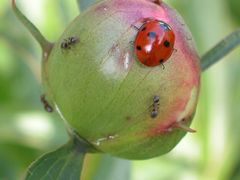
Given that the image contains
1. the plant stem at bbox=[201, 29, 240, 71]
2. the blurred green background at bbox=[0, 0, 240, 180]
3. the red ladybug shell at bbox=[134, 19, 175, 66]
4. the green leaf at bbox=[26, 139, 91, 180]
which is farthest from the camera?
the blurred green background at bbox=[0, 0, 240, 180]

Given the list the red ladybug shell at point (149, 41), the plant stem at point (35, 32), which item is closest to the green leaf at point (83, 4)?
the plant stem at point (35, 32)

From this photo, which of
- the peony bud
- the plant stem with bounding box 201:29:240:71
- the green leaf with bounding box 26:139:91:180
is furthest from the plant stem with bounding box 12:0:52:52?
the plant stem with bounding box 201:29:240:71

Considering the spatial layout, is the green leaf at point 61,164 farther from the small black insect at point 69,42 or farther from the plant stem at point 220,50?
the plant stem at point 220,50

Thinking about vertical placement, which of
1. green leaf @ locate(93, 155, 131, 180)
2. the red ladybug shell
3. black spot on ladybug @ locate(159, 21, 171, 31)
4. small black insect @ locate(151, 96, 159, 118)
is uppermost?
black spot on ladybug @ locate(159, 21, 171, 31)

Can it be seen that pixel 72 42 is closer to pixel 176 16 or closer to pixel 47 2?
pixel 176 16

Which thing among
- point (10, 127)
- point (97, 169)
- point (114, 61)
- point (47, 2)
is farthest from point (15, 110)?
point (114, 61)

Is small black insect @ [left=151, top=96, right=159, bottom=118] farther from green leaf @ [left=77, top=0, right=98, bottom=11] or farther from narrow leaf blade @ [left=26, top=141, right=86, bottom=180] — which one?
green leaf @ [left=77, top=0, right=98, bottom=11]
